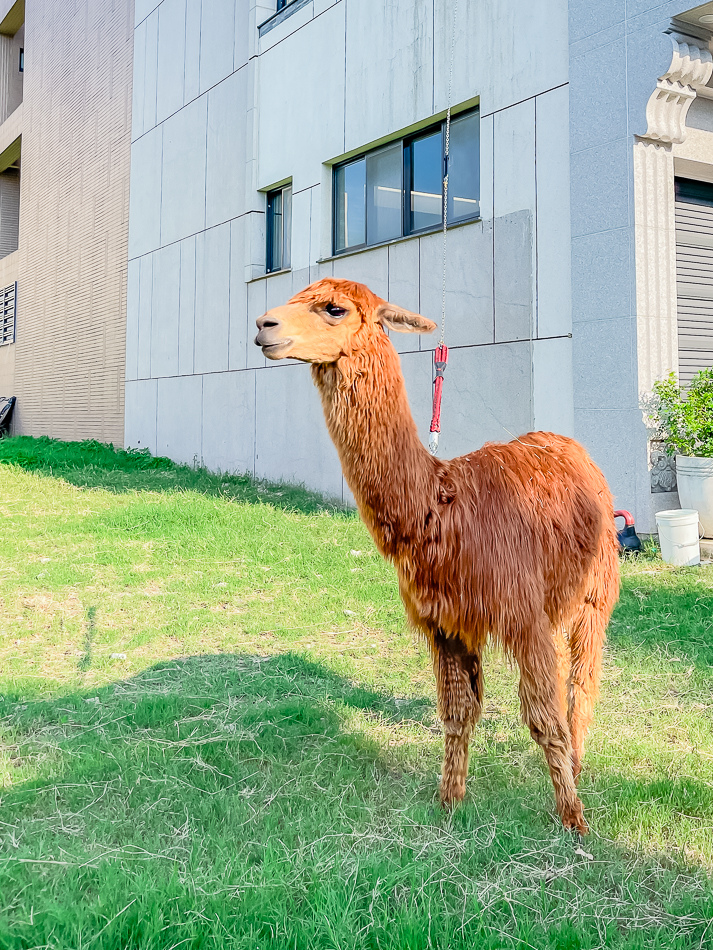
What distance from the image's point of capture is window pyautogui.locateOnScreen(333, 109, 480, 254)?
845cm

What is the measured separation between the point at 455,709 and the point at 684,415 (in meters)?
4.48

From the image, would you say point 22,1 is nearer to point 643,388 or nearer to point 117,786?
point 643,388

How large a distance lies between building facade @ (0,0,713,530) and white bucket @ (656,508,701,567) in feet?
1.48

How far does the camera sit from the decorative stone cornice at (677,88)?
652 cm

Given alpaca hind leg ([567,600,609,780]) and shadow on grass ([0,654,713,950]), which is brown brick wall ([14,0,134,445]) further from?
alpaca hind leg ([567,600,609,780])

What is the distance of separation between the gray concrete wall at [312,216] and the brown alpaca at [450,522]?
14.8 feet

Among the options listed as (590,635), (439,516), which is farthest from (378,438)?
(590,635)

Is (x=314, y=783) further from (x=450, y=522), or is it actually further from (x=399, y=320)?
(x=399, y=320)

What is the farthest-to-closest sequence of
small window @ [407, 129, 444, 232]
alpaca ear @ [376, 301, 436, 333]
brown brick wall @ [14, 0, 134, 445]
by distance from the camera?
1. brown brick wall @ [14, 0, 134, 445]
2. small window @ [407, 129, 444, 232]
3. alpaca ear @ [376, 301, 436, 333]

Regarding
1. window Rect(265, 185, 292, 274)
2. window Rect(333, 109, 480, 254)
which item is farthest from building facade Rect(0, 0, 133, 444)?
window Rect(333, 109, 480, 254)

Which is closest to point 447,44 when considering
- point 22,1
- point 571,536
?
point 571,536

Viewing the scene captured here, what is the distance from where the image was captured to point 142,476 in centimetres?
1266

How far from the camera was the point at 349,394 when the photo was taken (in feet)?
8.35

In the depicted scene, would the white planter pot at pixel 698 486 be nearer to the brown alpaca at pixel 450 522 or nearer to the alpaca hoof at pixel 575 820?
the brown alpaca at pixel 450 522
